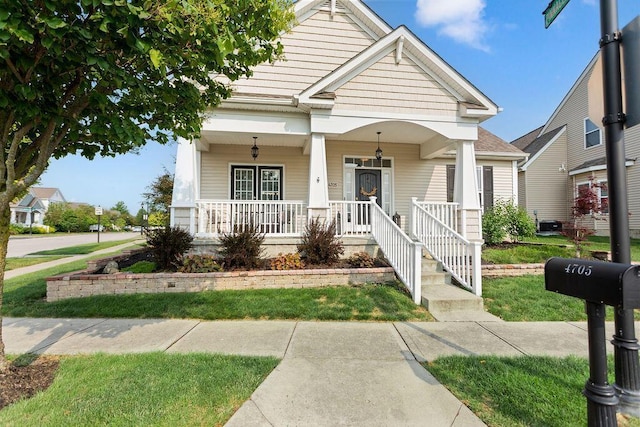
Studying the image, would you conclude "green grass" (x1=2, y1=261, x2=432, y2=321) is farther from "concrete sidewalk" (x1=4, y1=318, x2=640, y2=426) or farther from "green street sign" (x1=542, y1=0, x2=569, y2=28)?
"green street sign" (x1=542, y1=0, x2=569, y2=28)

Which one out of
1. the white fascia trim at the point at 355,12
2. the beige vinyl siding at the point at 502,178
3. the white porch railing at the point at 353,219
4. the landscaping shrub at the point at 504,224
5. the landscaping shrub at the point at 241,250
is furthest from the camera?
the beige vinyl siding at the point at 502,178

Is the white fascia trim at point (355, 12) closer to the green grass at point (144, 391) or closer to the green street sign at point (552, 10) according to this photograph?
the green street sign at point (552, 10)

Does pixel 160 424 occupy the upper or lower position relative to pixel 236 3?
lower

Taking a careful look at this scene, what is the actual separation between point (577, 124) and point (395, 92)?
50.9 feet

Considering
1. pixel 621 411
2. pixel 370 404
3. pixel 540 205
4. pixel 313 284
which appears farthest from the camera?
pixel 540 205

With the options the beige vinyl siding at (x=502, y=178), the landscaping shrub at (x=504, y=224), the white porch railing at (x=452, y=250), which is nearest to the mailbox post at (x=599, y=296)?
the white porch railing at (x=452, y=250)

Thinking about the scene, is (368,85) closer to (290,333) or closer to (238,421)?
(290,333)

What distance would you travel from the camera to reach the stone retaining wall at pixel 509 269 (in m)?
7.01

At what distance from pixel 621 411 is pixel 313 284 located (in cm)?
467

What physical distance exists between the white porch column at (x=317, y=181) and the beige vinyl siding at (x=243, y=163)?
2.31 m

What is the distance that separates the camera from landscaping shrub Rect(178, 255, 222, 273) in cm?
636

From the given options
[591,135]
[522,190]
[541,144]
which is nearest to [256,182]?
[522,190]

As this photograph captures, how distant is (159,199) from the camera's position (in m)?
14.3

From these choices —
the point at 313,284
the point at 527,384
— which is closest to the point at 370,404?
the point at 527,384
